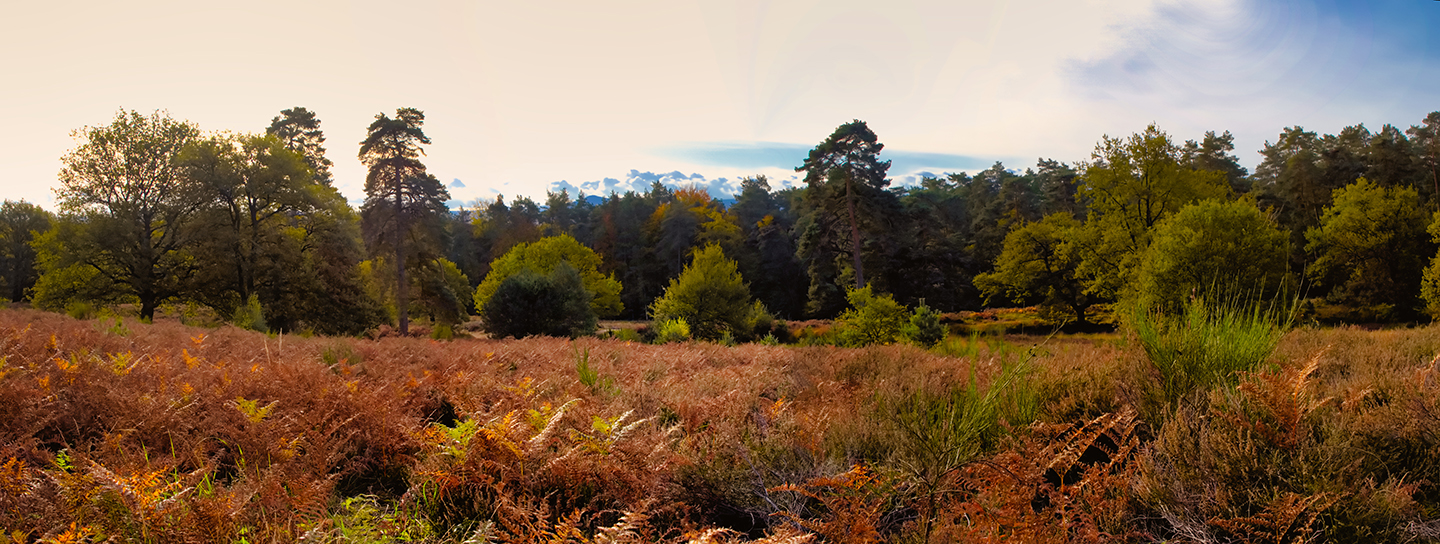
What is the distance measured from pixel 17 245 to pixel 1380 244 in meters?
77.5

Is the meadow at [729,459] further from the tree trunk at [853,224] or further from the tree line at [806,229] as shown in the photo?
the tree trunk at [853,224]

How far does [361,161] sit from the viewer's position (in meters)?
26.4

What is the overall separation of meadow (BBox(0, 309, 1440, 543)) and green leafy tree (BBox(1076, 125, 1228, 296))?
24.2 meters

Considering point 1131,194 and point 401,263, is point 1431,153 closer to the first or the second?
point 1131,194

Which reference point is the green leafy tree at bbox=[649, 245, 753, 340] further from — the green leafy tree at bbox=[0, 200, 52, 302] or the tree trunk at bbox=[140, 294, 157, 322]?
the green leafy tree at bbox=[0, 200, 52, 302]

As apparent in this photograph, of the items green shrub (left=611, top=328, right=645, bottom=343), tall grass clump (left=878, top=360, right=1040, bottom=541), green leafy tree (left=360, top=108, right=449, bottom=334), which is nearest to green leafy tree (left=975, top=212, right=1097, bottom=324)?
green shrub (left=611, top=328, right=645, bottom=343)

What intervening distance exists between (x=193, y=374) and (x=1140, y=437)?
19.6 ft

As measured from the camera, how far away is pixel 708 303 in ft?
85.6

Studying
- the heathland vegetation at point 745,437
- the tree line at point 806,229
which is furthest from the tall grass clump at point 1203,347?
the tree line at point 806,229

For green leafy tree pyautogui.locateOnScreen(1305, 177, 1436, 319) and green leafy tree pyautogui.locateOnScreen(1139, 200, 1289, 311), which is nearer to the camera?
green leafy tree pyautogui.locateOnScreen(1139, 200, 1289, 311)

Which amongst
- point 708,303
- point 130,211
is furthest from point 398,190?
point 708,303

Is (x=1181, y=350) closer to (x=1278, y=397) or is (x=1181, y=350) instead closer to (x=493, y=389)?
(x=1278, y=397)

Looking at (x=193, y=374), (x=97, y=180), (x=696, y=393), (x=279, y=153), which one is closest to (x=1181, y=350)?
(x=696, y=393)

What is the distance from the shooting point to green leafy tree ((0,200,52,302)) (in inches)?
1543
